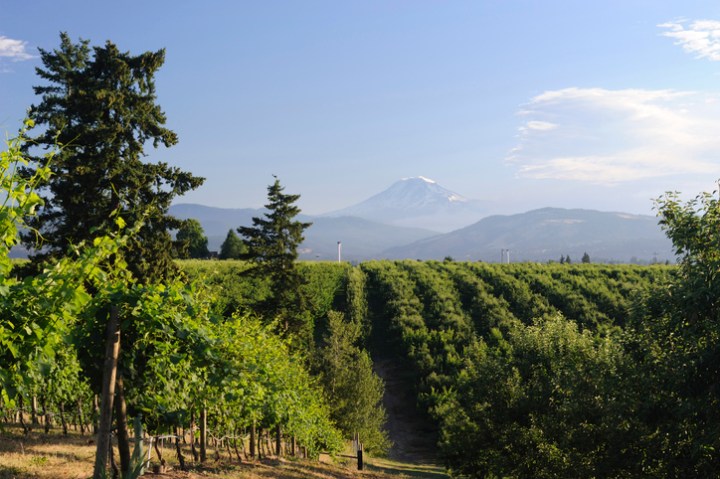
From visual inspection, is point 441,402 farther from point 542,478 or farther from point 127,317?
point 127,317

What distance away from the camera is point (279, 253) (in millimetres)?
45500

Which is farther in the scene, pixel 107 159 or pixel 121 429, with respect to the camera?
pixel 107 159

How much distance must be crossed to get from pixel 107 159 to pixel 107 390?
2596 cm

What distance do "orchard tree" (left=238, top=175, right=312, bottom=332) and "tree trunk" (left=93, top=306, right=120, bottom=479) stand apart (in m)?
36.3

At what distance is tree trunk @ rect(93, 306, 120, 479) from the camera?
8.62 metres

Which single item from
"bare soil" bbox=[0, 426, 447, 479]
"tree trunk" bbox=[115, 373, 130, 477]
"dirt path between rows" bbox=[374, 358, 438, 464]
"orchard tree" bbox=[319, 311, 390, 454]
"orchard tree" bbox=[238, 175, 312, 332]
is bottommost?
"dirt path between rows" bbox=[374, 358, 438, 464]

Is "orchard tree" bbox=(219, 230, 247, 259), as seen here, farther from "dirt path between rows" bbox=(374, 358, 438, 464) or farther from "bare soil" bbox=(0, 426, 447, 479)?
"bare soil" bbox=(0, 426, 447, 479)

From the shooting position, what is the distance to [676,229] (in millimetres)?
15773

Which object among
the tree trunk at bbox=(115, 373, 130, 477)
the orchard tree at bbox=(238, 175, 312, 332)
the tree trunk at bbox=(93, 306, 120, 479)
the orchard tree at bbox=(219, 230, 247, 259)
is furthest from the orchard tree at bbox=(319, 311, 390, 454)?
the orchard tree at bbox=(219, 230, 247, 259)

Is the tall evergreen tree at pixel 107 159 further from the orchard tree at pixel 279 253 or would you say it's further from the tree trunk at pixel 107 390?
the tree trunk at pixel 107 390

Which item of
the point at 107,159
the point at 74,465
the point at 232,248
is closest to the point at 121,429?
the point at 74,465

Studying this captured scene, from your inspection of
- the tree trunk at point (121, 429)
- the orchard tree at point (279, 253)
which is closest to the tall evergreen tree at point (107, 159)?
the orchard tree at point (279, 253)

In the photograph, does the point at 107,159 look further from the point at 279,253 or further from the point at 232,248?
the point at 232,248

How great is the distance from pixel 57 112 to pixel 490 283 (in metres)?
57.4
